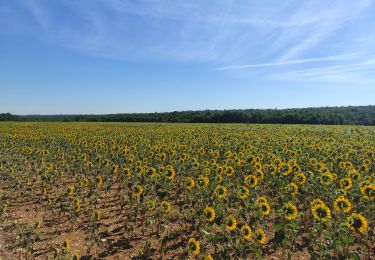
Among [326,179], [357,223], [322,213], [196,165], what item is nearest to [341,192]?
[326,179]

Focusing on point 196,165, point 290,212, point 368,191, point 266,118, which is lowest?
point 266,118

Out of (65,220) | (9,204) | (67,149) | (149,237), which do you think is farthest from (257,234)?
(67,149)

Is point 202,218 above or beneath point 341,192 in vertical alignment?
beneath

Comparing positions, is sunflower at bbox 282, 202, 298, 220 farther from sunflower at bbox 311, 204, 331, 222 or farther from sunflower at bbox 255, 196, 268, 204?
sunflower at bbox 255, 196, 268, 204

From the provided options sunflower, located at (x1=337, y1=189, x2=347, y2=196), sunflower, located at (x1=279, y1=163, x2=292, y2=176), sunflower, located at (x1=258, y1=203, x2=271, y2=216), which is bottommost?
sunflower, located at (x1=258, y1=203, x2=271, y2=216)

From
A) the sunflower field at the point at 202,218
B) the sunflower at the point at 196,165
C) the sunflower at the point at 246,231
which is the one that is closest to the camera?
the sunflower at the point at 246,231

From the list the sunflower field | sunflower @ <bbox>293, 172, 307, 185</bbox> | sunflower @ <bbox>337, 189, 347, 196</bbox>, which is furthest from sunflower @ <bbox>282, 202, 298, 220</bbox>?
sunflower @ <bbox>293, 172, 307, 185</bbox>

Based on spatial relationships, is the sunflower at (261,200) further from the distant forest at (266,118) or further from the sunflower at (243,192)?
the distant forest at (266,118)

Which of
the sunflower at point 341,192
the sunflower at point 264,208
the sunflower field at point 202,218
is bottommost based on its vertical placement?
the sunflower field at point 202,218

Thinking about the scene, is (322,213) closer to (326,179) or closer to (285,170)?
(326,179)

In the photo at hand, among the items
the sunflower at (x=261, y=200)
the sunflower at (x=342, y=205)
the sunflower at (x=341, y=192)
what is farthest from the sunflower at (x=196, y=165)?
the sunflower at (x=342, y=205)

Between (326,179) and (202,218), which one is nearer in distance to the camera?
(202,218)

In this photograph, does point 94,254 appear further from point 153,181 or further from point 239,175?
point 239,175

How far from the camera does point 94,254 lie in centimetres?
656
